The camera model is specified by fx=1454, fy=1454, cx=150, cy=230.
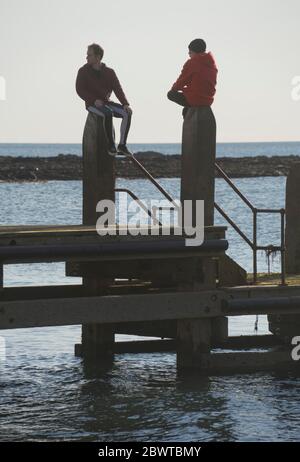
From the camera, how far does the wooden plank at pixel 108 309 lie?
606 inches

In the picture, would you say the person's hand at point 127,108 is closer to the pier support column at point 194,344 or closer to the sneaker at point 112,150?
the sneaker at point 112,150

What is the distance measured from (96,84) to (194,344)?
321cm

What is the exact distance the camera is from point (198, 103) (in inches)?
643

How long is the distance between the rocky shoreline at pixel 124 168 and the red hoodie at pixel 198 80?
90.5 meters

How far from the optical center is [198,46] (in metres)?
16.4

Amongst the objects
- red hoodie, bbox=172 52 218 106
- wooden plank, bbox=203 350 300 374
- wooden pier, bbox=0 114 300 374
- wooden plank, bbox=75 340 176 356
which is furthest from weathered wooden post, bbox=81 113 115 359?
wooden plank, bbox=75 340 176 356

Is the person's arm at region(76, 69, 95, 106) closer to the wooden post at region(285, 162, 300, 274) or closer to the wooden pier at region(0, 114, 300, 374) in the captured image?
the wooden pier at region(0, 114, 300, 374)

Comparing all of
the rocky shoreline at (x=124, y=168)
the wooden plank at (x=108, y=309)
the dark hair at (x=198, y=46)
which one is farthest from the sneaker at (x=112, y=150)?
the rocky shoreline at (x=124, y=168)

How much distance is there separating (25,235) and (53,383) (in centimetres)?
292

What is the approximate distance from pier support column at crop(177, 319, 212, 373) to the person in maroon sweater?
212 cm

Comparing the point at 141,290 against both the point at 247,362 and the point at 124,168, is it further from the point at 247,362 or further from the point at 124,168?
the point at 124,168

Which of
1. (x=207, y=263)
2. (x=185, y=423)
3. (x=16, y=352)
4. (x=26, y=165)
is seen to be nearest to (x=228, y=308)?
(x=207, y=263)
